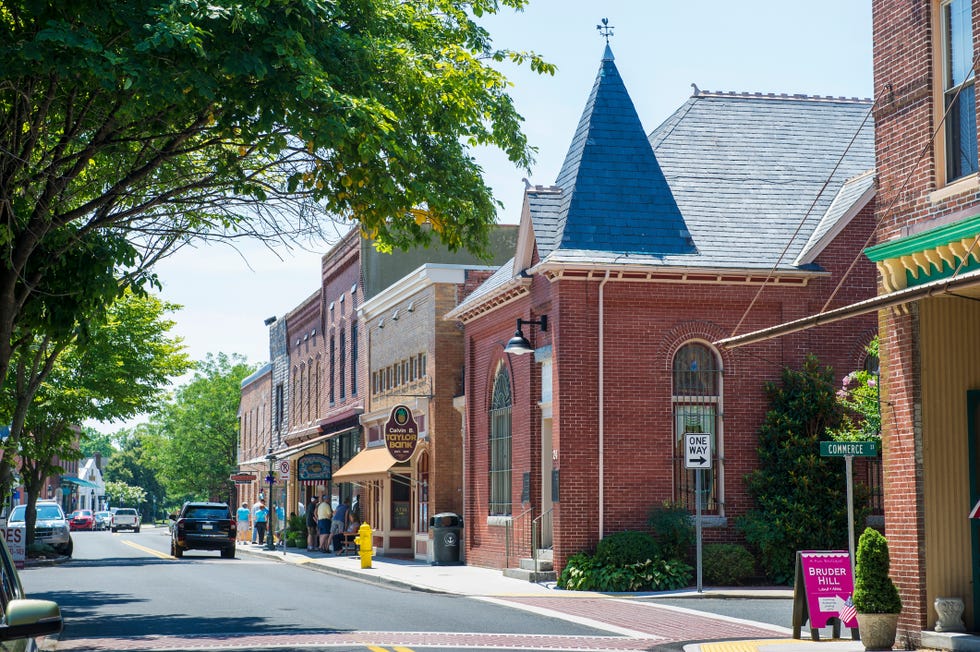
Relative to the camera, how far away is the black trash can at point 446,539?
33.0 m

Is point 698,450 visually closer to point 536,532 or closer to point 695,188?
point 536,532

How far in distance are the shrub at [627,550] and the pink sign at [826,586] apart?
9437mm

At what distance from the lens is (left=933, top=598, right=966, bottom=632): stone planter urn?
13.9m

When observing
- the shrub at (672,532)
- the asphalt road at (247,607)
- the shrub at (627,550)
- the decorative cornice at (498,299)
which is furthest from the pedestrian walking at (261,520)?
the shrub at (627,550)

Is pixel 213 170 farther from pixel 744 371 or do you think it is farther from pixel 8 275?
pixel 744 371

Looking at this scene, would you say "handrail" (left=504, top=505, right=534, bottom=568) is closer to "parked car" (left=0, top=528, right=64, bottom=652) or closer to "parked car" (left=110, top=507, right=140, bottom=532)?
"parked car" (left=0, top=528, right=64, bottom=652)

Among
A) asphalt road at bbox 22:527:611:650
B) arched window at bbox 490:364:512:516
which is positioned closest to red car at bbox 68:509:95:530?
asphalt road at bbox 22:527:611:650

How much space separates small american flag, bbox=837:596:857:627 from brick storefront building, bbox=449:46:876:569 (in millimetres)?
10864

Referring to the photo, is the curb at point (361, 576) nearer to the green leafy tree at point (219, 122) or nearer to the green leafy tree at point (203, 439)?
the green leafy tree at point (219, 122)

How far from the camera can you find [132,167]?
15.2 meters

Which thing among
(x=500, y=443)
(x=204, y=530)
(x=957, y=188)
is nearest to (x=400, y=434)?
(x=500, y=443)

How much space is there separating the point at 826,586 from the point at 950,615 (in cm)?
158

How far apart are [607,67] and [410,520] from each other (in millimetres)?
16694

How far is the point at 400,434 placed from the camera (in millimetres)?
35594
